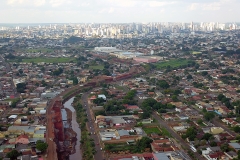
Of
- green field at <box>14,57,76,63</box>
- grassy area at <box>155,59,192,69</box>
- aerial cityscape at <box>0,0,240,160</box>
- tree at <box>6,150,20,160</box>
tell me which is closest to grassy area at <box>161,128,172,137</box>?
aerial cityscape at <box>0,0,240,160</box>

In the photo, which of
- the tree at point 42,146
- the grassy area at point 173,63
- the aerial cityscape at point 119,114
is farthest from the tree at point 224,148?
the grassy area at point 173,63

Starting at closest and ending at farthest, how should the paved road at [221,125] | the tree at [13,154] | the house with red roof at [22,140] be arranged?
the tree at [13,154] → the house with red roof at [22,140] → the paved road at [221,125]

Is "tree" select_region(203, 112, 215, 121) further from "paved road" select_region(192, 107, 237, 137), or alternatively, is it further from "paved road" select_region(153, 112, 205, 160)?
"paved road" select_region(153, 112, 205, 160)

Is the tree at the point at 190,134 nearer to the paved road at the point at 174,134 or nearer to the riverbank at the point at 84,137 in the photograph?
the paved road at the point at 174,134

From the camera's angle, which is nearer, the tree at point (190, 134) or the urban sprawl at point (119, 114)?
the urban sprawl at point (119, 114)

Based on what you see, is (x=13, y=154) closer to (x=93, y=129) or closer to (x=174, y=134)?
(x=93, y=129)

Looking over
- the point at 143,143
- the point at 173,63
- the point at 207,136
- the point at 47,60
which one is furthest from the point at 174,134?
the point at 47,60

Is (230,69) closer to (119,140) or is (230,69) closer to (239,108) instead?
(239,108)

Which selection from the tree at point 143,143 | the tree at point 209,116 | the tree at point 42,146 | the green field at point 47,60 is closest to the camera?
the tree at point 42,146
